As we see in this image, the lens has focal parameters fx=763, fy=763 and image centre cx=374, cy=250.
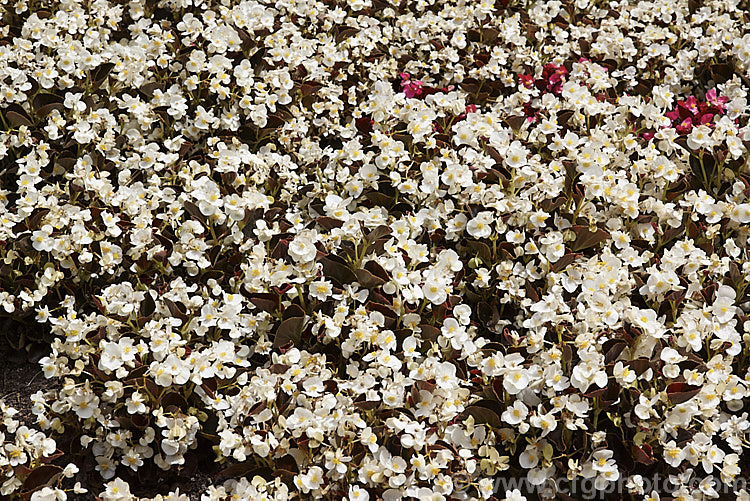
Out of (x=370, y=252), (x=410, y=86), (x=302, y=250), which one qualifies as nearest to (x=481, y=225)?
(x=370, y=252)

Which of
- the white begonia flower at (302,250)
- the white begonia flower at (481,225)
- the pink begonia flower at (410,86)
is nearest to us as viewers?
the white begonia flower at (302,250)

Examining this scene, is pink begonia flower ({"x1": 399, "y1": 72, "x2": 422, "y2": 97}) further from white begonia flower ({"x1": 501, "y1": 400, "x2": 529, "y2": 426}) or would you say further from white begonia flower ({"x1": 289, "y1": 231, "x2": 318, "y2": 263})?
white begonia flower ({"x1": 501, "y1": 400, "x2": 529, "y2": 426})

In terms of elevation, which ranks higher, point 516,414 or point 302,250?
point 302,250

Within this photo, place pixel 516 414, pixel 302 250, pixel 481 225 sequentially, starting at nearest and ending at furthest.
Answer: pixel 516 414
pixel 302 250
pixel 481 225

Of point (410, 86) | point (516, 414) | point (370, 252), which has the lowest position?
point (516, 414)

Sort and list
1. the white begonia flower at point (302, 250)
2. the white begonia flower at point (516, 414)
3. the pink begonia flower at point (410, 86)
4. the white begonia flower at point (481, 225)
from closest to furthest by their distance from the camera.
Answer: the white begonia flower at point (516, 414), the white begonia flower at point (302, 250), the white begonia flower at point (481, 225), the pink begonia flower at point (410, 86)

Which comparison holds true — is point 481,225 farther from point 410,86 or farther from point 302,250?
point 410,86

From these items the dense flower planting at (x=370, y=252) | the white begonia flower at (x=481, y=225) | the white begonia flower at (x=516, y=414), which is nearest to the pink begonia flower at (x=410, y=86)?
the dense flower planting at (x=370, y=252)

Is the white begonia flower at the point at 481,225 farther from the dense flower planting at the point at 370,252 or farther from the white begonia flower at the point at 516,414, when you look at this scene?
the white begonia flower at the point at 516,414

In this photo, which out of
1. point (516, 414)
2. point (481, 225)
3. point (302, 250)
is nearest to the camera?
point (516, 414)

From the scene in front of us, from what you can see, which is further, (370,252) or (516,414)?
(370,252)

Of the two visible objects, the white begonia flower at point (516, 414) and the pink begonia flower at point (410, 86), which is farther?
the pink begonia flower at point (410, 86)
